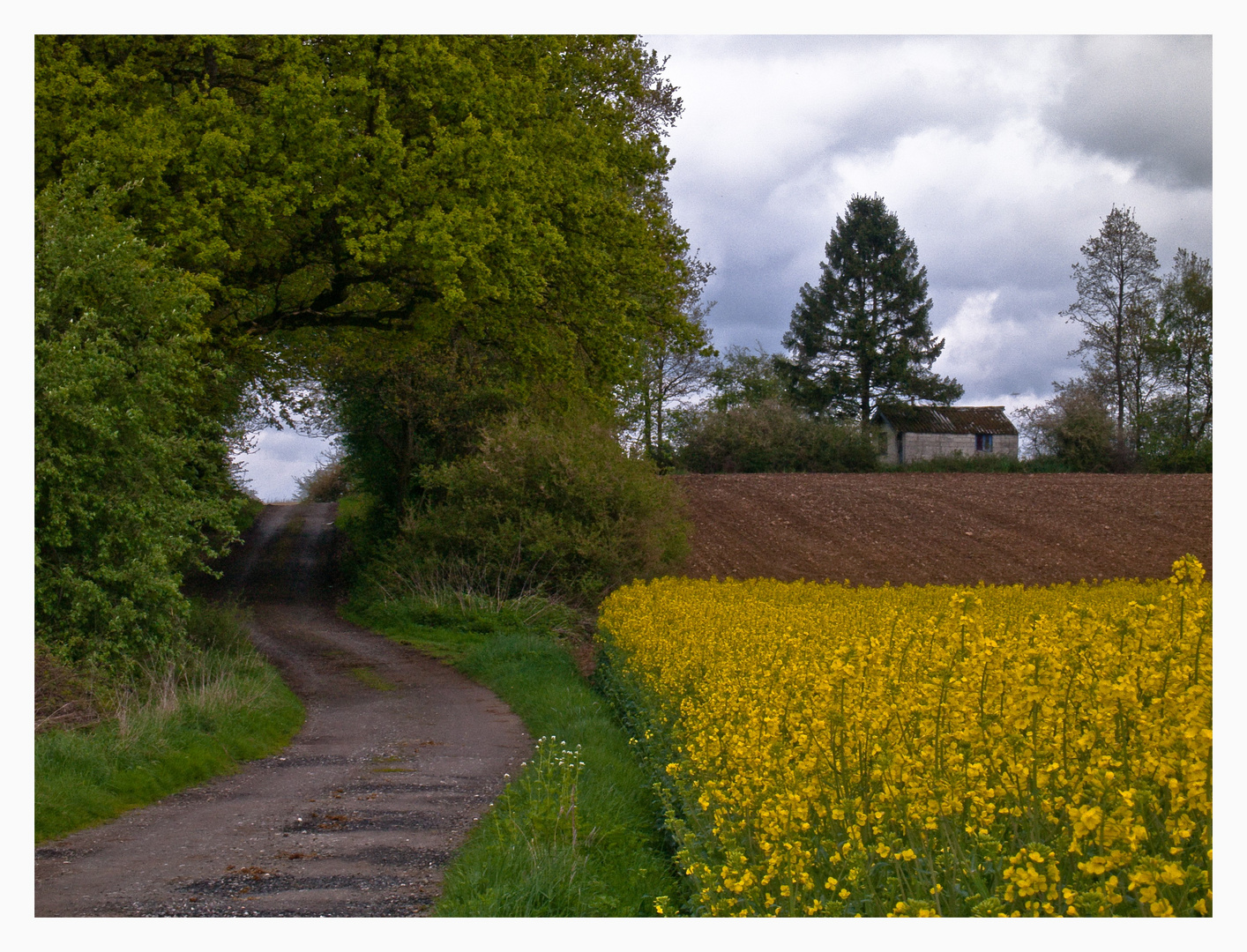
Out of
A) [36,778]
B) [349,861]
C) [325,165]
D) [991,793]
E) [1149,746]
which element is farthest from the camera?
[325,165]

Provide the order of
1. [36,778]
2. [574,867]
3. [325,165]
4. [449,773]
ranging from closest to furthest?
[574,867] → [36,778] → [449,773] → [325,165]

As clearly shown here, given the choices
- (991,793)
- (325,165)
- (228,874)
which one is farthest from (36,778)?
(325,165)

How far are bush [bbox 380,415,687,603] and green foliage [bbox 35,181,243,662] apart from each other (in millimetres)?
7108

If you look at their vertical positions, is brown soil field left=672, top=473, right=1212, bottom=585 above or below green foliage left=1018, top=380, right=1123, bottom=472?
below

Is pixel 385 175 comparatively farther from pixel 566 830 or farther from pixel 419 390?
pixel 566 830

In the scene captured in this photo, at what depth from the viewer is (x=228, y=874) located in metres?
5.92

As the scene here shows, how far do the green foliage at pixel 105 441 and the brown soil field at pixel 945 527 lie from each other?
49.2 ft

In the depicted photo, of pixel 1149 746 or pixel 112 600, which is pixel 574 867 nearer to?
pixel 1149 746

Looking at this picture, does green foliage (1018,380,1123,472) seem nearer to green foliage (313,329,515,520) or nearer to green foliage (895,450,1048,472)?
green foliage (895,450,1048,472)

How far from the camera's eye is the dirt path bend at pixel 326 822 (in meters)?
5.58

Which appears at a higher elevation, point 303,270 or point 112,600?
point 303,270

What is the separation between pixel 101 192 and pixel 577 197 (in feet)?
23.4

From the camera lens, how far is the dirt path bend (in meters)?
5.58

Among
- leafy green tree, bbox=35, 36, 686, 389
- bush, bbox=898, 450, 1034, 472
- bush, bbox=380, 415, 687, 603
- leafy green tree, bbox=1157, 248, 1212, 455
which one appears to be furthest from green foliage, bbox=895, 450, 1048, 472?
leafy green tree, bbox=35, 36, 686, 389
